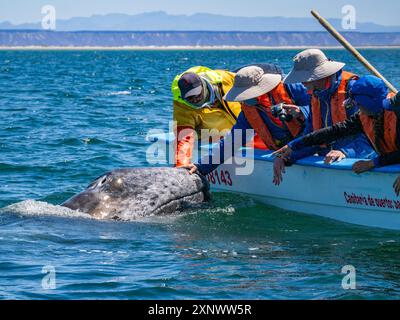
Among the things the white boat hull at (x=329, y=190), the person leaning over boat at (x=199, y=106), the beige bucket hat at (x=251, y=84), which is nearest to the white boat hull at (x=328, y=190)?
the white boat hull at (x=329, y=190)

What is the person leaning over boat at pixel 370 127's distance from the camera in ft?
29.1

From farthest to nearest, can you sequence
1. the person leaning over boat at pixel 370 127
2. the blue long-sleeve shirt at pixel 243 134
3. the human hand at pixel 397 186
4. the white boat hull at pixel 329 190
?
the blue long-sleeve shirt at pixel 243 134, the white boat hull at pixel 329 190, the human hand at pixel 397 186, the person leaning over boat at pixel 370 127

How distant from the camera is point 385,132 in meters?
9.27

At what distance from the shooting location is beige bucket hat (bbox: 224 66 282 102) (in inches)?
414

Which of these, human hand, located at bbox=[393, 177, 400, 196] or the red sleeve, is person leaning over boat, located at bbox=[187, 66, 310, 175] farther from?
human hand, located at bbox=[393, 177, 400, 196]

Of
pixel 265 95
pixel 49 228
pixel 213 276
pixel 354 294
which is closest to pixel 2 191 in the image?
pixel 49 228

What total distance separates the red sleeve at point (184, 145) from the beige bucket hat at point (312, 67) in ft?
6.19

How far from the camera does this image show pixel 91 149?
57.4ft

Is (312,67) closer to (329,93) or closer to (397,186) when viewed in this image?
(329,93)

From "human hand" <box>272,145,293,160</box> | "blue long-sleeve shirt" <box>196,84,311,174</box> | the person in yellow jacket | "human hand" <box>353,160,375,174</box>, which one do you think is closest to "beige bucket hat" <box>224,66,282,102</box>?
"blue long-sleeve shirt" <box>196,84,311,174</box>

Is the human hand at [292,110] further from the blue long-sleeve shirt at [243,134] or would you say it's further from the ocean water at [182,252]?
the ocean water at [182,252]

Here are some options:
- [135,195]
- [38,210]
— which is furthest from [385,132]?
[38,210]

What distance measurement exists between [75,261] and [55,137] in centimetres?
1086
